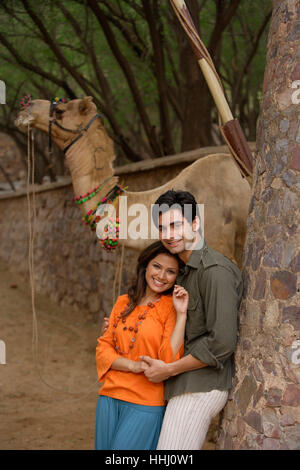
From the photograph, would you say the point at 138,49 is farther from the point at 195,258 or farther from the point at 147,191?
the point at 195,258

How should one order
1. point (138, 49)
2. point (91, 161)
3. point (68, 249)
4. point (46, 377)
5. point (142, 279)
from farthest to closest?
point (68, 249) → point (138, 49) → point (46, 377) → point (91, 161) → point (142, 279)

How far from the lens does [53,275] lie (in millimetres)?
11812

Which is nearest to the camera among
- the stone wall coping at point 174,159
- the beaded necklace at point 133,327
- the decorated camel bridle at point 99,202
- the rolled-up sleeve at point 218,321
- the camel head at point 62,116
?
the rolled-up sleeve at point 218,321

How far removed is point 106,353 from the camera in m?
3.07

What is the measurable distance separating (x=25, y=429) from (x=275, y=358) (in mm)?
4296

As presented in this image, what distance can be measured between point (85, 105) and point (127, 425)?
3419 mm

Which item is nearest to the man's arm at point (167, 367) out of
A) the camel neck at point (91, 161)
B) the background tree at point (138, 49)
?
the camel neck at point (91, 161)

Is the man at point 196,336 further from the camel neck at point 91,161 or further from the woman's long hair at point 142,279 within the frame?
the camel neck at point 91,161

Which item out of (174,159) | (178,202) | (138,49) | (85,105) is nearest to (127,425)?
(178,202)

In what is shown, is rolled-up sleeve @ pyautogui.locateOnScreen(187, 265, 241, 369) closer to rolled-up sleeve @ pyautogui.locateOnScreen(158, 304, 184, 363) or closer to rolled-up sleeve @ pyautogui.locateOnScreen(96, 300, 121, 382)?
rolled-up sleeve @ pyautogui.locateOnScreen(158, 304, 184, 363)

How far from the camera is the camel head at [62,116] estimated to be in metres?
5.42

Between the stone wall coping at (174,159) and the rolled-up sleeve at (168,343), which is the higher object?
the stone wall coping at (174,159)

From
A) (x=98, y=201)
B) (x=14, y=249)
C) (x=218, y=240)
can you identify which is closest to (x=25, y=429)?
(x=98, y=201)
